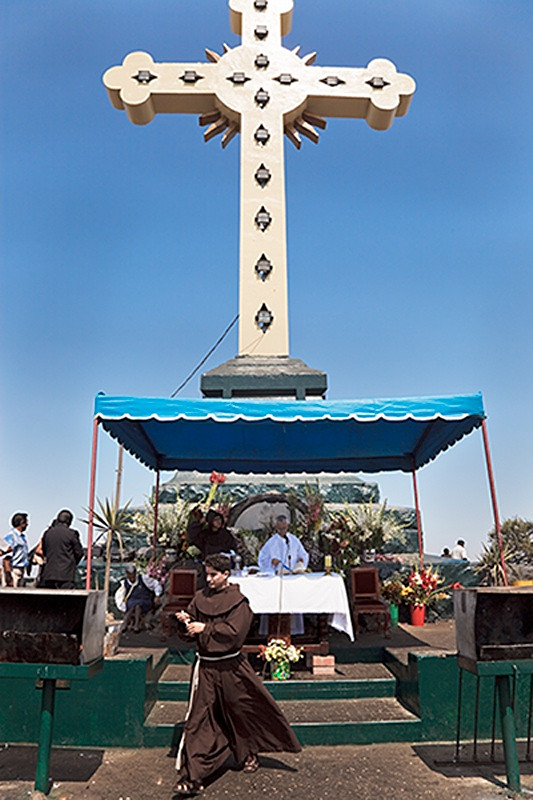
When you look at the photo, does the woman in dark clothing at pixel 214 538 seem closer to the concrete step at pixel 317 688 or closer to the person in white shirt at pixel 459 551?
the concrete step at pixel 317 688

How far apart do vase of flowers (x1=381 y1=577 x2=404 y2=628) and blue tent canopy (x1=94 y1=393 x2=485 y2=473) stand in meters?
2.04

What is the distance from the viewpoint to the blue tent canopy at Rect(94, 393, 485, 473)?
270 inches

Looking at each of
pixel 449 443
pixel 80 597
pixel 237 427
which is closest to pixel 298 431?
pixel 237 427

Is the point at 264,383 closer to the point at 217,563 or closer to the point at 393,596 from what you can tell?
the point at 393,596

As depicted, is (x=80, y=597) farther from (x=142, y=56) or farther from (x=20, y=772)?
(x=142, y=56)

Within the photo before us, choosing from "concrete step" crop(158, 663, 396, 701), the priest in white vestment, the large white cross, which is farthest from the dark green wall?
the large white cross

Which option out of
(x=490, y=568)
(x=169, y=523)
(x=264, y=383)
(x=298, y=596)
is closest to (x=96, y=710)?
(x=298, y=596)

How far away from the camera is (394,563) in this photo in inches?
400

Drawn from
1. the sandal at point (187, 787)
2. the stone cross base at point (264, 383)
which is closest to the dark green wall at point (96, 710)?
the sandal at point (187, 787)

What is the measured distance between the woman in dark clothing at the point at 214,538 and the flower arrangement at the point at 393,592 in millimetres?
2365

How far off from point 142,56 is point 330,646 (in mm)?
12022

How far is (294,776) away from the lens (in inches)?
192

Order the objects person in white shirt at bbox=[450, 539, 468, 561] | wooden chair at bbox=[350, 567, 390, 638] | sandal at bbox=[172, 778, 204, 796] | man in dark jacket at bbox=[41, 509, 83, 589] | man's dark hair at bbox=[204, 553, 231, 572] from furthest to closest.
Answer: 1. person in white shirt at bbox=[450, 539, 468, 561]
2. wooden chair at bbox=[350, 567, 390, 638]
3. man in dark jacket at bbox=[41, 509, 83, 589]
4. man's dark hair at bbox=[204, 553, 231, 572]
5. sandal at bbox=[172, 778, 204, 796]

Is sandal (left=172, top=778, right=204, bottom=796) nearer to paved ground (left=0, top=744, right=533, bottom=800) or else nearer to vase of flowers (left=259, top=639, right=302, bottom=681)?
paved ground (left=0, top=744, right=533, bottom=800)
